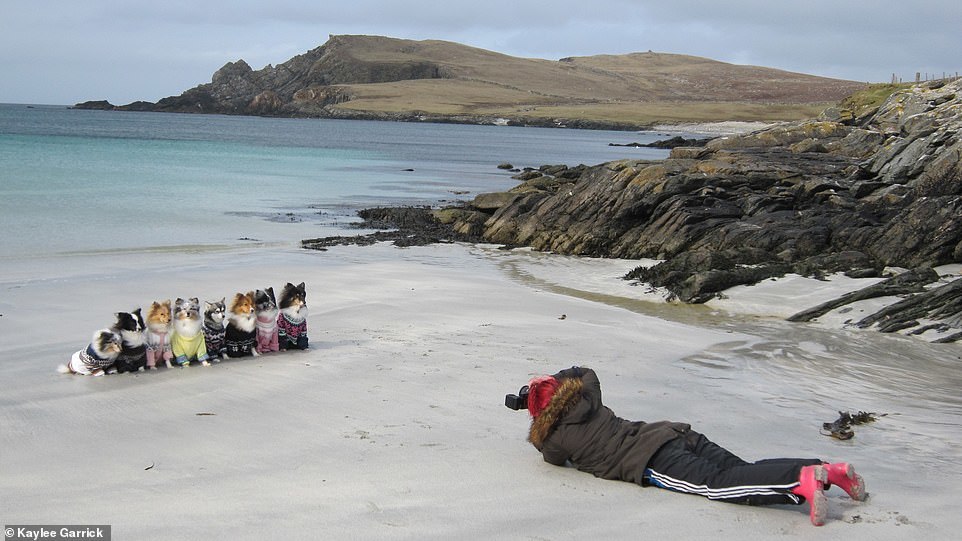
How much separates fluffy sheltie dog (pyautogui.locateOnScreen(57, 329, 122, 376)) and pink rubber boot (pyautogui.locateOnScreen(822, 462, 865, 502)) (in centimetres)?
617

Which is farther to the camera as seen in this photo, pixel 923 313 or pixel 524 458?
pixel 923 313

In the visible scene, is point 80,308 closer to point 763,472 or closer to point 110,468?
point 110,468

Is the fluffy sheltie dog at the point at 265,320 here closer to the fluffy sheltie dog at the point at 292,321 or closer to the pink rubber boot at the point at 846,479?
the fluffy sheltie dog at the point at 292,321

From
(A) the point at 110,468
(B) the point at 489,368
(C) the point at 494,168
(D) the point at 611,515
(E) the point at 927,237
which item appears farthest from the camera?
(C) the point at 494,168

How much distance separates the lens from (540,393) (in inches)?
223

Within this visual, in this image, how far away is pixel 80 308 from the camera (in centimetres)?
1151

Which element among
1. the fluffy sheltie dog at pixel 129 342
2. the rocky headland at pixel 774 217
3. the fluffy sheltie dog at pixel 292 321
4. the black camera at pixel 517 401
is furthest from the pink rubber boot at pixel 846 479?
the rocky headland at pixel 774 217

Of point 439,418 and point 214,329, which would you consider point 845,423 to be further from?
point 214,329

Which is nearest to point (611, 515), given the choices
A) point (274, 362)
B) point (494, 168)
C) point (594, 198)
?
point (274, 362)

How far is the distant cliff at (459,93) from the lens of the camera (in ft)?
446

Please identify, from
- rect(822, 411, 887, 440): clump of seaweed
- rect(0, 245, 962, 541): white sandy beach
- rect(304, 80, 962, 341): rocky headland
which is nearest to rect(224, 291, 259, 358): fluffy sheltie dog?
rect(0, 245, 962, 541): white sandy beach

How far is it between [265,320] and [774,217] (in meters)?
12.9

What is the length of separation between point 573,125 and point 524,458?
124732 mm

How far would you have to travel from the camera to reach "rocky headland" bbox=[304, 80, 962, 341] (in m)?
14.5
